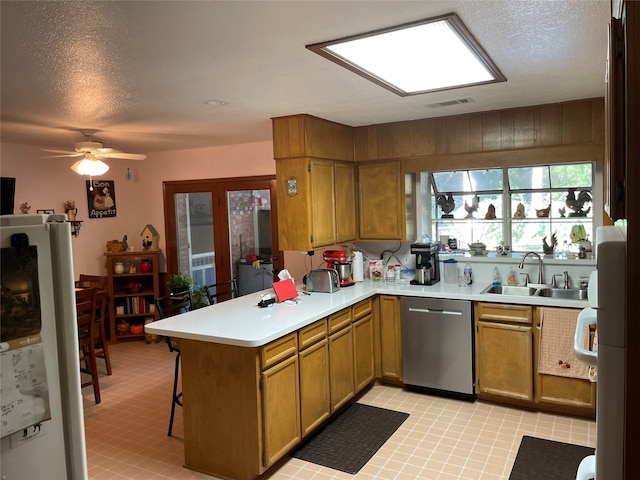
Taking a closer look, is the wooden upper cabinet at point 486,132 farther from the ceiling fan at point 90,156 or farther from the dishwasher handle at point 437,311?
the ceiling fan at point 90,156

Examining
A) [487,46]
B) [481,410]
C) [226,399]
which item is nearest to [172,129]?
[226,399]

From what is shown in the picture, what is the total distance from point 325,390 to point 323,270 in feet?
3.33

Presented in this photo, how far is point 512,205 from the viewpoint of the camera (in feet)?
14.8

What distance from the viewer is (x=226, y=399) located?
9.70 ft

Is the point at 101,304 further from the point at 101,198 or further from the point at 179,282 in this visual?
the point at 101,198

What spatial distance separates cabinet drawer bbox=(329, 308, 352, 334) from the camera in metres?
3.65

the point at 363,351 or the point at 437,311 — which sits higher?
the point at 437,311

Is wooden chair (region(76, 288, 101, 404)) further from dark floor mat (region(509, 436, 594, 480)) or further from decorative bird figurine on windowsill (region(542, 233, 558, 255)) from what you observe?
decorative bird figurine on windowsill (region(542, 233, 558, 255))

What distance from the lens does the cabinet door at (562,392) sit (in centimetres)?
358

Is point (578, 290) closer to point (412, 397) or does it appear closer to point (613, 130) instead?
point (412, 397)

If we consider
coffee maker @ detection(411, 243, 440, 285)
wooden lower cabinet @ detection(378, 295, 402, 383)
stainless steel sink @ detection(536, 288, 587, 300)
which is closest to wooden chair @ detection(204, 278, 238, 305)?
wooden lower cabinet @ detection(378, 295, 402, 383)

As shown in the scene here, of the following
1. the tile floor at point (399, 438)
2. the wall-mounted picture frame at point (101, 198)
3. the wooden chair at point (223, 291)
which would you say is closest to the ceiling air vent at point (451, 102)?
the wooden chair at point (223, 291)

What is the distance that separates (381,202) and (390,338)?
4.13ft

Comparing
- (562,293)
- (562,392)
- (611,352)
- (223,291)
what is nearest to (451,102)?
(562,293)
